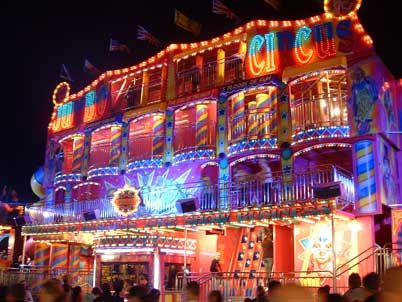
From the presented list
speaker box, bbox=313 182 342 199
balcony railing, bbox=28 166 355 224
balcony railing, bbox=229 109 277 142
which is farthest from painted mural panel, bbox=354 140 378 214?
balcony railing, bbox=229 109 277 142

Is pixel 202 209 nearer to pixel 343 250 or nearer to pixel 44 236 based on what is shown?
pixel 343 250

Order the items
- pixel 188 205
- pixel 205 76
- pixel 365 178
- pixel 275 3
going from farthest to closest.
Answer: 1. pixel 205 76
2. pixel 275 3
3. pixel 188 205
4. pixel 365 178

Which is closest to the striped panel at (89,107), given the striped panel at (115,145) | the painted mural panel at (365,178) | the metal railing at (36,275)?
the striped panel at (115,145)

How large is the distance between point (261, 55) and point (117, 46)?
32.7 feet

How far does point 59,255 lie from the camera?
92.1ft

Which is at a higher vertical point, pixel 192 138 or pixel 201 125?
pixel 201 125

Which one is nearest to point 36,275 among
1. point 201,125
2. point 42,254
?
point 42,254

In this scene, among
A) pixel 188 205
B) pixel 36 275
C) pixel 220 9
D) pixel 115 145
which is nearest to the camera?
pixel 188 205

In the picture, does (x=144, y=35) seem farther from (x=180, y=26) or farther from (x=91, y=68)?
(x=91, y=68)

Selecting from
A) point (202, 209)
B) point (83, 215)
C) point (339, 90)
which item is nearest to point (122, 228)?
point (83, 215)

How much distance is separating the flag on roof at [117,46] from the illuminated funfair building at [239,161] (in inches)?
70.1

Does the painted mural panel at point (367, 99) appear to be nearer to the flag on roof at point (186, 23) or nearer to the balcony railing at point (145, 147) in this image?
the flag on roof at point (186, 23)

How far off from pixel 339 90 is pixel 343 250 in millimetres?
5896

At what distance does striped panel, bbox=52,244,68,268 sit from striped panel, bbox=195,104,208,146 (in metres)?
10.00
